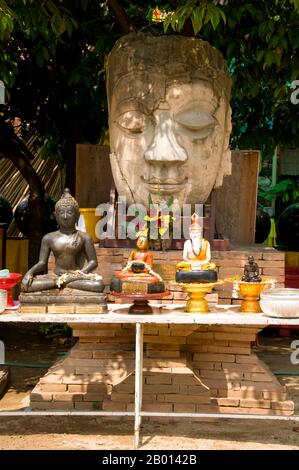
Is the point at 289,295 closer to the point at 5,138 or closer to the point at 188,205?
the point at 188,205

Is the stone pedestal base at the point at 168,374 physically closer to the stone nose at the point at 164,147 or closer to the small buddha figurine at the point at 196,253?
the small buddha figurine at the point at 196,253

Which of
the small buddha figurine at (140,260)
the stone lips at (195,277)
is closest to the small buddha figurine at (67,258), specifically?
the small buddha figurine at (140,260)

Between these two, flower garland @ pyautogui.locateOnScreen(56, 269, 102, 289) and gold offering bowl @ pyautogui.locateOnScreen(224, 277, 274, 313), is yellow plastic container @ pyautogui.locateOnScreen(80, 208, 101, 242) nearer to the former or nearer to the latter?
flower garland @ pyautogui.locateOnScreen(56, 269, 102, 289)

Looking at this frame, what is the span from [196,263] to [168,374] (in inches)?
37.7

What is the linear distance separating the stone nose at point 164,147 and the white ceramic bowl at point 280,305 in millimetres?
1488

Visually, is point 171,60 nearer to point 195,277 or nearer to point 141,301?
point 195,277

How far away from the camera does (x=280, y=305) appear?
16.6 ft

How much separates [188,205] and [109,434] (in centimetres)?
190

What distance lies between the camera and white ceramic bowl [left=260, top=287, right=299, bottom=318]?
5.06 metres

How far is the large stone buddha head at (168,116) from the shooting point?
20.6ft

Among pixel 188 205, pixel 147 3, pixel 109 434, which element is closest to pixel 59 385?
pixel 109 434

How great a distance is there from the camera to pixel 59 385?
605 centimetres

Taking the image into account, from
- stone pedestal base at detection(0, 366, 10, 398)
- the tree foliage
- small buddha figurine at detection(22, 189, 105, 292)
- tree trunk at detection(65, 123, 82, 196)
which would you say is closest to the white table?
small buddha figurine at detection(22, 189, 105, 292)

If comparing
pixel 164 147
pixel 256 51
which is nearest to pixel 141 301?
pixel 164 147
